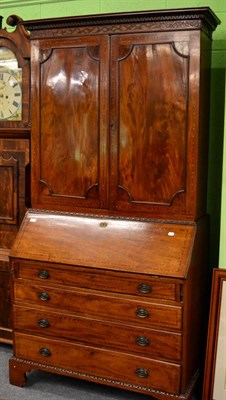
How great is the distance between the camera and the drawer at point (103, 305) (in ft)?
9.46

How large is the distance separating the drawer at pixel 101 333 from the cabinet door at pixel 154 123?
0.68 metres

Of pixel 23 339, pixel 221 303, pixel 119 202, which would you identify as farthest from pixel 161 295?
pixel 23 339

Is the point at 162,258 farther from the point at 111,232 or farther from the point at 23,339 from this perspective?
the point at 23,339

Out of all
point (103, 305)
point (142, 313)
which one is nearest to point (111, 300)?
point (103, 305)

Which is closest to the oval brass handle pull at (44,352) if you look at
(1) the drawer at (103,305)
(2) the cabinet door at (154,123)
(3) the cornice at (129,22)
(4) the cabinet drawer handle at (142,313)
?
(1) the drawer at (103,305)

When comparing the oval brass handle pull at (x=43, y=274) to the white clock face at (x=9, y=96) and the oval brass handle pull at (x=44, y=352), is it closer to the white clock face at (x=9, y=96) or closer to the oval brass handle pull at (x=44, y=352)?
the oval brass handle pull at (x=44, y=352)

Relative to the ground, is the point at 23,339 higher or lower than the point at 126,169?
lower

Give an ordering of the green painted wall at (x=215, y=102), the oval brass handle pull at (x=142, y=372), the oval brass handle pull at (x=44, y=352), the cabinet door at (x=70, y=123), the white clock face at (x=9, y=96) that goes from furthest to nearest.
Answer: the white clock face at (x=9, y=96)
the green painted wall at (x=215, y=102)
the oval brass handle pull at (x=44, y=352)
the cabinet door at (x=70, y=123)
the oval brass handle pull at (x=142, y=372)

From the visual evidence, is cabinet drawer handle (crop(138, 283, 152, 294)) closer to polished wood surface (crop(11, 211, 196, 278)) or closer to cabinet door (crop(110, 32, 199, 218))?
polished wood surface (crop(11, 211, 196, 278))

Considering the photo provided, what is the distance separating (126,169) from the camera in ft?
10.2

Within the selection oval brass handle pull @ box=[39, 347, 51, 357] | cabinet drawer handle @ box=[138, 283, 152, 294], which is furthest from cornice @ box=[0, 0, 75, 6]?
oval brass handle pull @ box=[39, 347, 51, 357]

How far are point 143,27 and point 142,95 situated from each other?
0.38 m

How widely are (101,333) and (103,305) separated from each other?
17 centimetres

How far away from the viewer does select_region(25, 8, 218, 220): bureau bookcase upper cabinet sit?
116 inches
